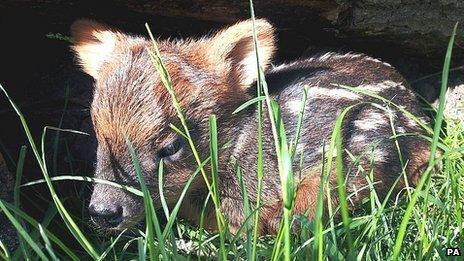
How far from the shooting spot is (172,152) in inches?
111

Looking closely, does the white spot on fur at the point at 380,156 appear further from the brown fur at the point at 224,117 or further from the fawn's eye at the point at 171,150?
the fawn's eye at the point at 171,150

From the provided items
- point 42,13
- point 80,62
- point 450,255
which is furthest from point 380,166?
point 42,13

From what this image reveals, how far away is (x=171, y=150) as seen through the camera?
9.23ft

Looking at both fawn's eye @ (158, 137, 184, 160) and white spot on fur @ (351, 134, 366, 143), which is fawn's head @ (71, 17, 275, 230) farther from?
white spot on fur @ (351, 134, 366, 143)

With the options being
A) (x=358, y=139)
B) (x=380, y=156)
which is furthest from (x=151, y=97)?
(x=380, y=156)

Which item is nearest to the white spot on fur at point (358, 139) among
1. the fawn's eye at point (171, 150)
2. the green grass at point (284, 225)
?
the green grass at point (284, 225)

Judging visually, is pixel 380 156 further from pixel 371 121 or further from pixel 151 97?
pixel 151 97

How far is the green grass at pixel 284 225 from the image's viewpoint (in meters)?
2.13

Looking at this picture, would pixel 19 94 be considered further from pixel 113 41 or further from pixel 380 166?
pixel 380 166

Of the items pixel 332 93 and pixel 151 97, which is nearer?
pixel 151 97

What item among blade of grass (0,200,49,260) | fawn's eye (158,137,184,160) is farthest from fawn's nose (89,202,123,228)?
blade of grass (0,200,49,260)

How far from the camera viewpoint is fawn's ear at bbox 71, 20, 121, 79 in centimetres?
311

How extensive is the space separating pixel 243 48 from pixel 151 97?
0.54m

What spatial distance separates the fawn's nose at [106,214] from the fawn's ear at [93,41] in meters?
0.67
